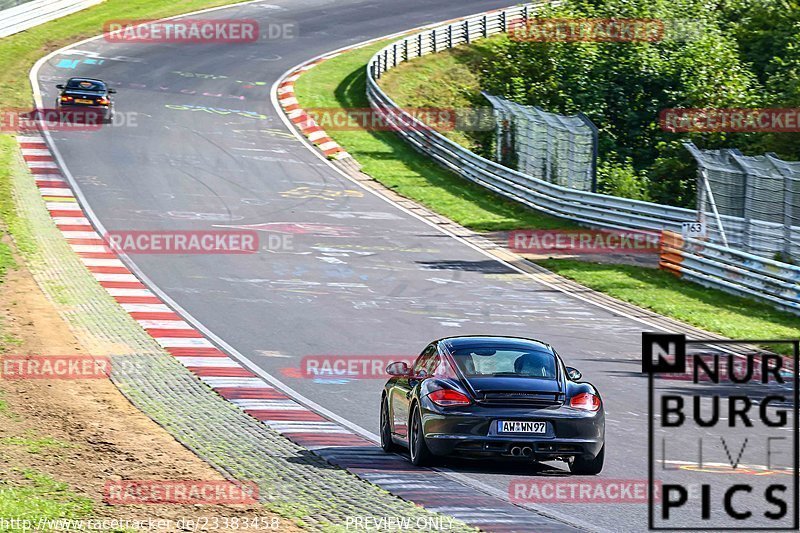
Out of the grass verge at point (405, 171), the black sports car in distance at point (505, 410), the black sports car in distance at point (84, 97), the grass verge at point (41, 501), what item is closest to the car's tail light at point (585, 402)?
the black sports car in distance at point (505, 410)

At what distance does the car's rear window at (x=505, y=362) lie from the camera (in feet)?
39.7

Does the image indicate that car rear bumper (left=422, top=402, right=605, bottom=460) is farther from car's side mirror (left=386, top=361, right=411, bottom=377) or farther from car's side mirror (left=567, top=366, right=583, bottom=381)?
car's side mirror (left=386, top=361, right=411, bottom=377)

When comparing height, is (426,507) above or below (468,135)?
above

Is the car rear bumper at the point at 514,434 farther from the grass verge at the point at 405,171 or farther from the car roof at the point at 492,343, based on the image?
the grass verge at the point at 405,171

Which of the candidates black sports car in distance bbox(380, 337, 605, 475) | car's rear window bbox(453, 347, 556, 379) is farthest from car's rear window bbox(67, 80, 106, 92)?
car's rear window bbox(453, 347, 556, 379)

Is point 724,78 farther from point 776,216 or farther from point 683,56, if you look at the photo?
point 776,216

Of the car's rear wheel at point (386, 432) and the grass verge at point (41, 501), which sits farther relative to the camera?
the car's rear wheel at point (386, 432)

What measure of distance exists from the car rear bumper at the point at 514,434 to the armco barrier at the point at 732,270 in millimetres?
13938

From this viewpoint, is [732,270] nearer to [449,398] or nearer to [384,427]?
[384,427]

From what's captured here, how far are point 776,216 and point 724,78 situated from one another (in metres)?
18.9

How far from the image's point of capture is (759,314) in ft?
80.2

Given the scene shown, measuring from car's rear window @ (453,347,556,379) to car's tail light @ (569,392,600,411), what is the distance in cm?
38

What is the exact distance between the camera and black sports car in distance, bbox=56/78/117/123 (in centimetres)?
4269

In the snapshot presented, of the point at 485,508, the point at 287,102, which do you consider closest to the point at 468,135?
the point at 287,102
